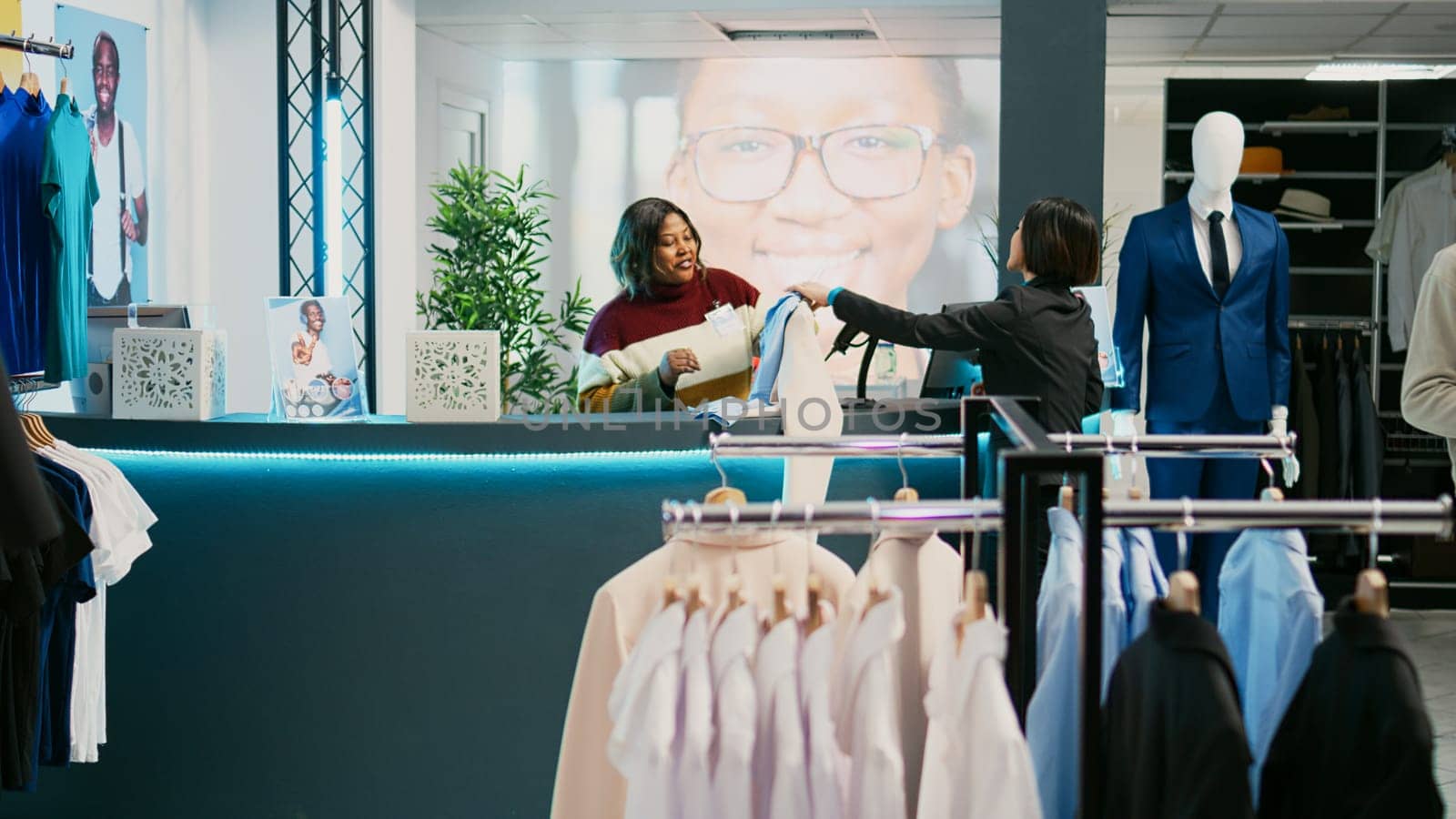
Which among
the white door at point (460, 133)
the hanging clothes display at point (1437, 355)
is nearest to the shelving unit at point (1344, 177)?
the hanging clothes display at point (1437, 355)

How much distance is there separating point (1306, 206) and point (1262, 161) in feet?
1.01

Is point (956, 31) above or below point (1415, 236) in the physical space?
above

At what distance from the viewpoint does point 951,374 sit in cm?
403

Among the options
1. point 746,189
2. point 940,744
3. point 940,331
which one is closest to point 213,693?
point 940,331

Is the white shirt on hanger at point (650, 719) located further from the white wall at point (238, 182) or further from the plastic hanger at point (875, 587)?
the white wall at point (238, 182)

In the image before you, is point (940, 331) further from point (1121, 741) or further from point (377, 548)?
point (1121, 741)

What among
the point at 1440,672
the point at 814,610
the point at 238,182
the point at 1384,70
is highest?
the point at 1384,70

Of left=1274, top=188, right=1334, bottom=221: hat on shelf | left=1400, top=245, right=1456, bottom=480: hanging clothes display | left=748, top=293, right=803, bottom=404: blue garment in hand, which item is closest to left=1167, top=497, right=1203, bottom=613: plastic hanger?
left=748, top=293, right=803, bottom=404: blue garment in hand

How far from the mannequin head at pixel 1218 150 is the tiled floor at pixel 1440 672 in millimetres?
1375

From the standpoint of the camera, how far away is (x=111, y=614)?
3553 millimetres

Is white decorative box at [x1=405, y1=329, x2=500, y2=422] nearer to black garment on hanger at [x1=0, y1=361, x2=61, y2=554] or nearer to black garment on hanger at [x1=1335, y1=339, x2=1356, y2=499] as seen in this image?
black garment on hanger at [x1=0, y1=361, x2=61, y2=554]

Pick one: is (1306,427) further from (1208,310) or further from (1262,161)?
(1208,310)

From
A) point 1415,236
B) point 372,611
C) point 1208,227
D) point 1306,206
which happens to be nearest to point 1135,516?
point 372,611

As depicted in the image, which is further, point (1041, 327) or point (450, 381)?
point (450, 381)
